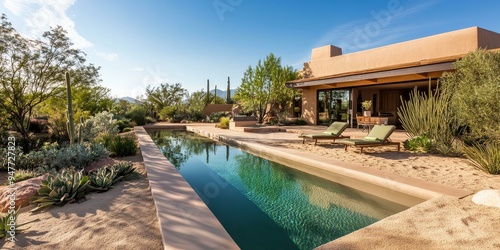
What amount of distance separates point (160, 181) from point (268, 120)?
1559 centimetres

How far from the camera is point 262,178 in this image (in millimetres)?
6199

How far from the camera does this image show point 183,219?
3047mm

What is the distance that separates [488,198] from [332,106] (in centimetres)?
1358

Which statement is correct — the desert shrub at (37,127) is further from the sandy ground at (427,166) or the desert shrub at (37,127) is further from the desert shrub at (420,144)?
the desert shrub at (420,144)

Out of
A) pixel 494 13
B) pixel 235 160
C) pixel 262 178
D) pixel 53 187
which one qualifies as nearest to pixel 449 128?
pixel 262 178

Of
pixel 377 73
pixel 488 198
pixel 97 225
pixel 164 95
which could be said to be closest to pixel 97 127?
pixel 97 225

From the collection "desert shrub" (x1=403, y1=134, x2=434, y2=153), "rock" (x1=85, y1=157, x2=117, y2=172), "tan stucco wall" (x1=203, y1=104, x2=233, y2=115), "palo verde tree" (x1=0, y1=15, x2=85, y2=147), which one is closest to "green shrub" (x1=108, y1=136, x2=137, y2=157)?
"rock" (x1=85, y1=157, x2=117, y2=172)

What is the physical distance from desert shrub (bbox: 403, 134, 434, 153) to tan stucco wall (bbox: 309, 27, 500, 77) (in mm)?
6612

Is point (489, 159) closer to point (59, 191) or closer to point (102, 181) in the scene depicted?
point (102, 181)

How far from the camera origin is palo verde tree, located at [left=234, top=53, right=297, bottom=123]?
64.8 ft

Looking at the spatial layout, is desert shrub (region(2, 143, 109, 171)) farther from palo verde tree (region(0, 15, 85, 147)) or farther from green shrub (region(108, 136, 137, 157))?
palo verde tree (region(0, 15, 85, 147))

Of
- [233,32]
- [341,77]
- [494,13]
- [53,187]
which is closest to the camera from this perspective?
[53,187]

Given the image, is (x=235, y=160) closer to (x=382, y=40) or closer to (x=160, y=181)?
(x=160, y=181)

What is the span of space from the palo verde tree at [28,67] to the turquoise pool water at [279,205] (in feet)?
29.5
